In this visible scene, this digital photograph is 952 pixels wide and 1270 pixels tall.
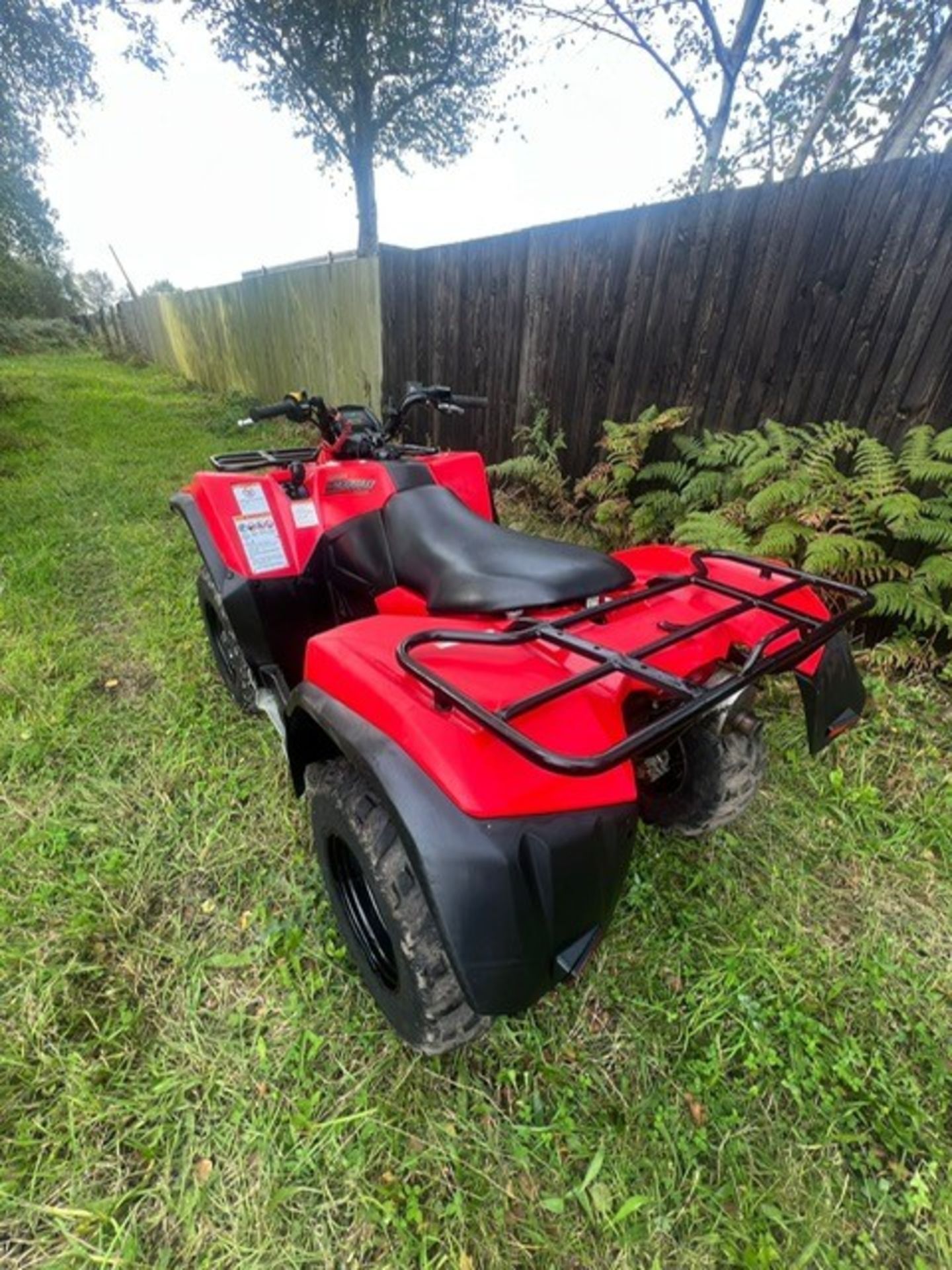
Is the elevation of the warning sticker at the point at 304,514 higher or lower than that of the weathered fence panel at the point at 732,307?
lower

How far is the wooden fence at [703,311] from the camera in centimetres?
247

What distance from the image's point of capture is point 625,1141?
123cm

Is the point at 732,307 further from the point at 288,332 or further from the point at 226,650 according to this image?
the point at 288,332

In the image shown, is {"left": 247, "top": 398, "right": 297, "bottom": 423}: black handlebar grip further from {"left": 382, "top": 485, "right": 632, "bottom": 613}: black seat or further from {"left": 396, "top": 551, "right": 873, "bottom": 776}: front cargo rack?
{"left": 396, "top": 551, "right": 873, "bottom": 776}: front cargo rack

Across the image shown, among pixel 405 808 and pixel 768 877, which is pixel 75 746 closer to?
pixel 405 808

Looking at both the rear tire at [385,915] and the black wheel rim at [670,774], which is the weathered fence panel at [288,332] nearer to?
the black wheel rim at [670,774]

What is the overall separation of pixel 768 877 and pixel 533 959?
1286 millimetres

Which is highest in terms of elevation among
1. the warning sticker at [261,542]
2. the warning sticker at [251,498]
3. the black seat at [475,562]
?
the black seat at [475,562]

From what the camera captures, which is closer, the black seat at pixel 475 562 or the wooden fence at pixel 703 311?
the black seat at pixel 475 562

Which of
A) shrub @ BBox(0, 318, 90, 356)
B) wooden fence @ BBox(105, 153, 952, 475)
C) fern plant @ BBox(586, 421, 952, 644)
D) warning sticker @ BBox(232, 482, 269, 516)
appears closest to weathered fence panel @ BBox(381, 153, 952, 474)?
wooden fence @ BBox(105, 153, 952, 475)

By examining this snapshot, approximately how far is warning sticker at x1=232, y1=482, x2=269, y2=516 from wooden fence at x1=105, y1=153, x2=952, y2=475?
2611mm

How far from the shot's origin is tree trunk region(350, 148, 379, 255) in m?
11.0

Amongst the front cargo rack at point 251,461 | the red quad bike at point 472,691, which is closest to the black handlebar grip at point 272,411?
the red quad bike at point 472,691

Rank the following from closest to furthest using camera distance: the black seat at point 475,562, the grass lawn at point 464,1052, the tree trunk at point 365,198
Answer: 1. the grass lawn at point 464,1052
2. the black seat at point 475,562
3. the tree trunk at point 365,198
